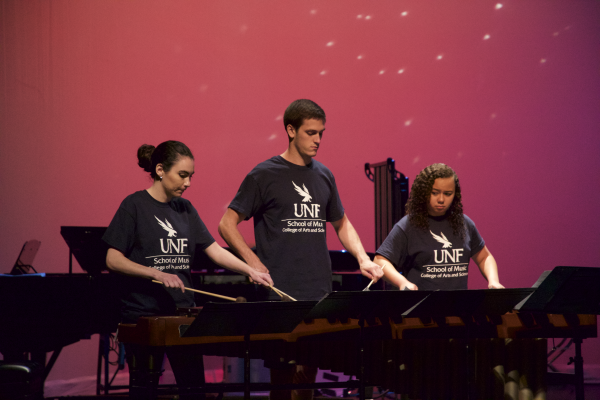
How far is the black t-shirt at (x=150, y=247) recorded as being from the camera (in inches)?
106

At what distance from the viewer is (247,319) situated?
234cm

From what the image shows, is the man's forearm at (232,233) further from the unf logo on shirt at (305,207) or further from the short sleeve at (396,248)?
the short sleeve at (396,248)

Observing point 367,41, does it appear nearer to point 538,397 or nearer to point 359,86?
point 359,86

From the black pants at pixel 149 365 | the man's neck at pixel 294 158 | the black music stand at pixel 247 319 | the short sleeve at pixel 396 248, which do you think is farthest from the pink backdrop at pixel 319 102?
the black music stand at pixel 247 319

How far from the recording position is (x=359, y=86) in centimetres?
597

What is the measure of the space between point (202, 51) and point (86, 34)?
1013mm

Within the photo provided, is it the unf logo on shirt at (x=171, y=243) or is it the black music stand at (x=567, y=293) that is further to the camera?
the unf logo on shirt at (x=171, y=243)

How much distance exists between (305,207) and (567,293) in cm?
120

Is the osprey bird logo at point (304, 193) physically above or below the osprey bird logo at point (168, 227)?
above


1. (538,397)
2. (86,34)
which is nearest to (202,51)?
(86,34)

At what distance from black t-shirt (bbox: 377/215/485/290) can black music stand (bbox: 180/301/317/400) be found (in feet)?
3.21

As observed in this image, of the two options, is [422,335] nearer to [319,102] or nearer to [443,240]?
[443,240]

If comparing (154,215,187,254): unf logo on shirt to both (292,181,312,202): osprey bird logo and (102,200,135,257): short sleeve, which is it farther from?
(292,181,312,202): osprey bird logo

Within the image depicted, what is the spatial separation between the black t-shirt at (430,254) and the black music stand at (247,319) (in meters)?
0.98
